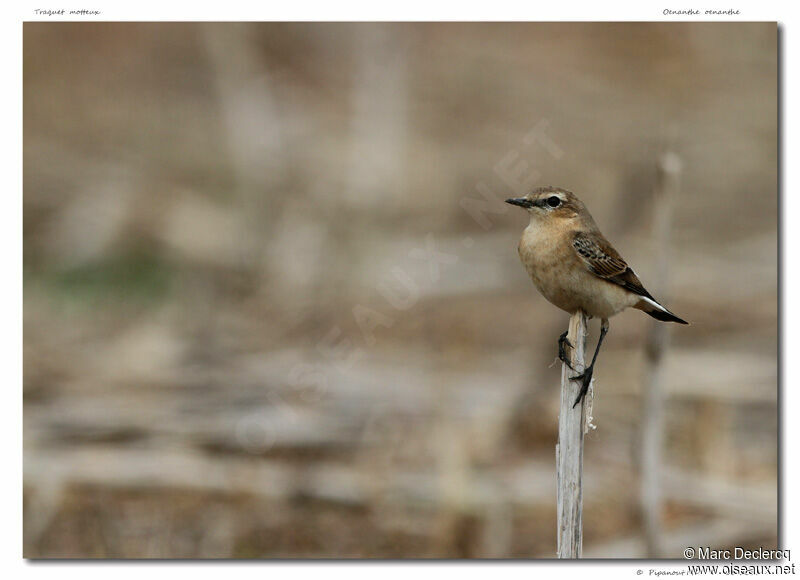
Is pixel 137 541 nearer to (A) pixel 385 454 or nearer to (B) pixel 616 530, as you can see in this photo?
(A) pixel 385 454

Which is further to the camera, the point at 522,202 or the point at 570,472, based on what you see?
the point at 522,202

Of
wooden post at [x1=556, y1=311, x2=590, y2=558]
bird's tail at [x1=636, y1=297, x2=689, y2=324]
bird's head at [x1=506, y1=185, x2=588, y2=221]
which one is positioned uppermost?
bird's head at [x1=506, y1=185, x2=588, y2=221]

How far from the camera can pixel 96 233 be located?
27.2ft

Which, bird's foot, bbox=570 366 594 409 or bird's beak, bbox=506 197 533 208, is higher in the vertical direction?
bird's beak, bbox=506 197 533 208

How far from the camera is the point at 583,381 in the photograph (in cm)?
489

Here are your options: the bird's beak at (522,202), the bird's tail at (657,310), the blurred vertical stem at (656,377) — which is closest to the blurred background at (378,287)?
the blurred vertical stem at (656,377)

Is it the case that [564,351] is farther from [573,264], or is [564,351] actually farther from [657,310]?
[657,310]

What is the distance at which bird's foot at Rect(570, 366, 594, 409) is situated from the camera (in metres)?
4.77

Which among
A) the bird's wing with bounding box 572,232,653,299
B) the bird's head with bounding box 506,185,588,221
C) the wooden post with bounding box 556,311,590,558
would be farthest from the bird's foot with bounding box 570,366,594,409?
the bird's head with bounding box 506,185,588,221

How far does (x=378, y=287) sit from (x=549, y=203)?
8.88ft

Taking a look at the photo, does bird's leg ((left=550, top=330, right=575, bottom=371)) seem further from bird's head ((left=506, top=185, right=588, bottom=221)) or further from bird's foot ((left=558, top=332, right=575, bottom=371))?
bird's head ((left=506, top=185, right=588, bottom=221))

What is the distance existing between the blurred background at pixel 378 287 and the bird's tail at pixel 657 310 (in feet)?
0.48

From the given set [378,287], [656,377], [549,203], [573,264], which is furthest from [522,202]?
[378,287]
